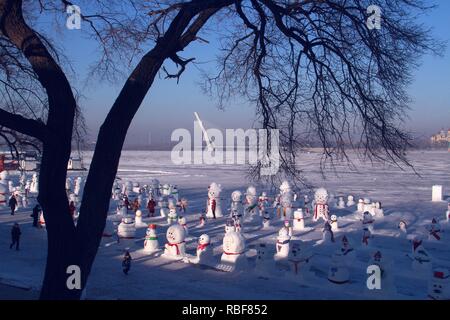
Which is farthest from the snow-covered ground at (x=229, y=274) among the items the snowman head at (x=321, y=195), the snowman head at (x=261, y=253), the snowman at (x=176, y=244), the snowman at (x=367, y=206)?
the snowman head at (x=321, y=195)

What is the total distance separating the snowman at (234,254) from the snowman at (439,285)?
4567 mm

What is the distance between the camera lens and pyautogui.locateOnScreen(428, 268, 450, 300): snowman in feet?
29.4

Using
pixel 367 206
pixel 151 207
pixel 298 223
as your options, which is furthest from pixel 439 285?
pixel 151 207

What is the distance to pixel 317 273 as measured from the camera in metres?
11.6

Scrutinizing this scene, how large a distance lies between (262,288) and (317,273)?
7.03ft

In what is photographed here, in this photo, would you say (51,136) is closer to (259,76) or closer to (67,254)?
(67,254)

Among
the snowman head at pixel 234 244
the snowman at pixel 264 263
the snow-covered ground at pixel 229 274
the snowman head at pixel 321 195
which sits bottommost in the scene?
the snow-covered ground at pixel 229 274

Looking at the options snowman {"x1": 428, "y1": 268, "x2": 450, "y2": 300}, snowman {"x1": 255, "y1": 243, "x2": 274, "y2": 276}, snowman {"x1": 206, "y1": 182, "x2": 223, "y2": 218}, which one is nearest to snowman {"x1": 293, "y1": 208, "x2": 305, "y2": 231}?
snowman {"x1": 206, "y1": 182, "x2": 223, "y2": 218}

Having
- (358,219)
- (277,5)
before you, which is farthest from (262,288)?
(358,219)

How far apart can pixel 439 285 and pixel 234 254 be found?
4.93 m

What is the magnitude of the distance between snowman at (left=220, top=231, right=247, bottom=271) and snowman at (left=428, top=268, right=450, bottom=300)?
457 cm

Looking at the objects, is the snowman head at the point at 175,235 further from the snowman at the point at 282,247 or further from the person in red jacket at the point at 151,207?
the person in red jacket at the point at 151,207

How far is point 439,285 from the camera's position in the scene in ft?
29.7

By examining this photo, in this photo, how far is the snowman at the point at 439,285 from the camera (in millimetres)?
8953
